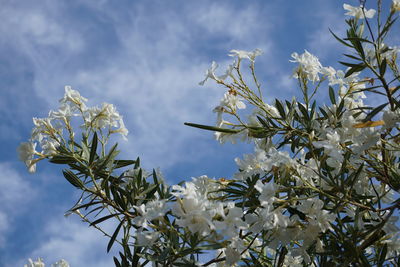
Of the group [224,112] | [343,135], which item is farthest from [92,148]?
[343,135]

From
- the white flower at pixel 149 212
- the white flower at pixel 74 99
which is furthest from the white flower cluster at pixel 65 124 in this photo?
the white flower at pixel 149 212

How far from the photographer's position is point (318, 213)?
78.7 inches

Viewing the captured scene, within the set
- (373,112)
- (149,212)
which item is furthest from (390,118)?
(149,212)

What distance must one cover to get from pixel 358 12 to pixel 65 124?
4.90 ft

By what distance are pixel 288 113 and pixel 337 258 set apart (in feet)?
2.55

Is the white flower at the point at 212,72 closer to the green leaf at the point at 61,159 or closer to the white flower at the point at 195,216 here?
the green leaf at the point at 61,159

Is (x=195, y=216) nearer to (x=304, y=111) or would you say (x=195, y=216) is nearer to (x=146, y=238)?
(x=146, y=238)

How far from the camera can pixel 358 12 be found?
7.66ft

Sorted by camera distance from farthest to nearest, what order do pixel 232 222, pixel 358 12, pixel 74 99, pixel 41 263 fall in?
pixel 41 263, pixel 74 99, pixel 358 12, pixel 232 222

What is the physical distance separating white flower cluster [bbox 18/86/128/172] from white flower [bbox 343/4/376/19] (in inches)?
48.7

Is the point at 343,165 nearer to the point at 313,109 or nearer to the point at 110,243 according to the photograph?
the point at 313,109

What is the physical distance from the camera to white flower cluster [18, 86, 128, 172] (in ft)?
8.06

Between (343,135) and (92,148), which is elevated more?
(92,148)

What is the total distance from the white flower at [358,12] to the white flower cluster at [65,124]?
1.24 m
